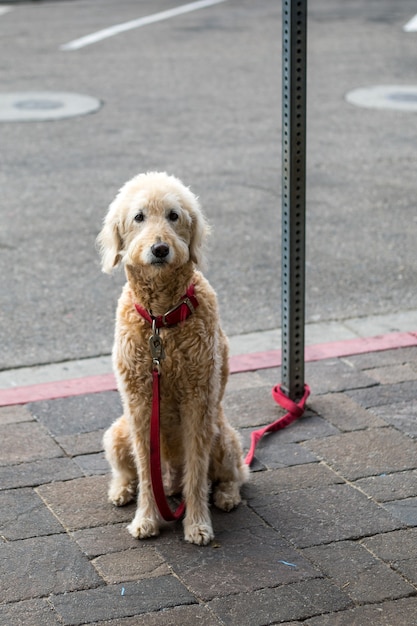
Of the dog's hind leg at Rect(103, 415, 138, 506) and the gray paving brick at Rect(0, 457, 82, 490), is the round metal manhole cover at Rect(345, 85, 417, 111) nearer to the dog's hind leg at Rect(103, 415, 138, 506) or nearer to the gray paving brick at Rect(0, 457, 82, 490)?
the gray paving brick at Rect(0, 457, 82, 490)

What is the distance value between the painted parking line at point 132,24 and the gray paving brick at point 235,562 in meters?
12.9

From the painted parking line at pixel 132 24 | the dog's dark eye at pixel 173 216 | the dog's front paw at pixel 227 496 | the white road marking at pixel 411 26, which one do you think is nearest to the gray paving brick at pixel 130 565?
the dog's front paw at pixel 227 496

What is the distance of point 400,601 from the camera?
389cm

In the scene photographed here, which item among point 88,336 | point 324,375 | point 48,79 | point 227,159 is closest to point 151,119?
point 227,159

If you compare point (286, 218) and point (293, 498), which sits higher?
point (286, 218)

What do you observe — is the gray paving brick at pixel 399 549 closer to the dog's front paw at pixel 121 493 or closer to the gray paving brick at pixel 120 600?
the gray paving brick at pixel 120 600

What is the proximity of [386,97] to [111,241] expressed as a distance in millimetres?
9543

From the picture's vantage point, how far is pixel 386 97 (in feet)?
42.6

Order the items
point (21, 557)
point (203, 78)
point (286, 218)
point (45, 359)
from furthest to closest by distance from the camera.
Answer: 1. point (203, 78)
2. point (45, 359)
3. point (286, 218)
4. point (21, 557)

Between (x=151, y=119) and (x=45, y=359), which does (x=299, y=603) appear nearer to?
(x=45, y=359)

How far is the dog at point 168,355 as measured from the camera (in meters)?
4.04

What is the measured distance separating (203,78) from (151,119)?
7.62ft

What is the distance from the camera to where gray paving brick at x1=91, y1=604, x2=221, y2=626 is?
149 inches

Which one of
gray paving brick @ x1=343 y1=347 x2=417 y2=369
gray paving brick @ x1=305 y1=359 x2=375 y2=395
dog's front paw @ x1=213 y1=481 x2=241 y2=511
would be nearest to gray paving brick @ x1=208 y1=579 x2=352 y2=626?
dog's front paw @ x1=213 y1=481 x2=241 y2=511
